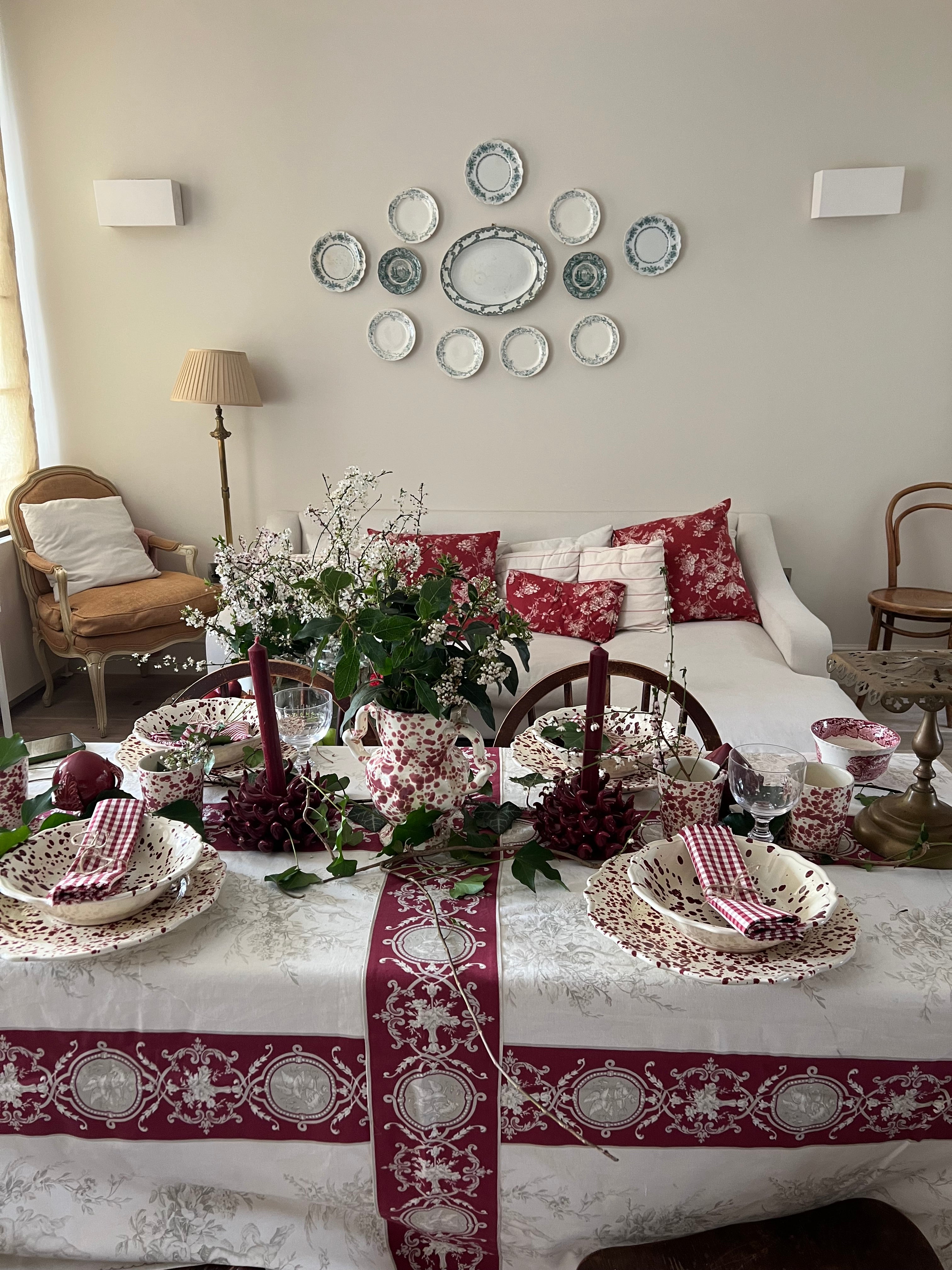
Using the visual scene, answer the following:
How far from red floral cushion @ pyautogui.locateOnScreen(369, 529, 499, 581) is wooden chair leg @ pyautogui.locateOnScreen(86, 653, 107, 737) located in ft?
4.41

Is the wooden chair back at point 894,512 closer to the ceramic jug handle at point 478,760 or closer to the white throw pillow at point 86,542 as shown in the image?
the ceramic jug handle at point 478,760

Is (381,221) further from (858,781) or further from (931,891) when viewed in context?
(931,891)

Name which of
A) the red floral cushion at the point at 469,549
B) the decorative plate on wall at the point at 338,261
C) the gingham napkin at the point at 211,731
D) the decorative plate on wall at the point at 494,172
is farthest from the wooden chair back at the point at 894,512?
the gingham napkin at the point at 211,731

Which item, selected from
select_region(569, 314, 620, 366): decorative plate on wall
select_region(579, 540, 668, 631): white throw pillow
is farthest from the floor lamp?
select_region(579, 540, 668, 631): white throw pillow

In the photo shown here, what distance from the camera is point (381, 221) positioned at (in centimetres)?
371

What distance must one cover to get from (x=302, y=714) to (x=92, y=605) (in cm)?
253

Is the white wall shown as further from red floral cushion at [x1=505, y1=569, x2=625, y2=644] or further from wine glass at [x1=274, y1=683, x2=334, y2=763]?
wine glass at [x1=274, y1=683, x2=334, y2=763]

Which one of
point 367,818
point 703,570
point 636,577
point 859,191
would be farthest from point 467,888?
point 859,191

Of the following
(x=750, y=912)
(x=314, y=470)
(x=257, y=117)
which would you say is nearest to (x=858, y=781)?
(x=750, y=912)

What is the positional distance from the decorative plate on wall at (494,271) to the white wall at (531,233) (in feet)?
0.21

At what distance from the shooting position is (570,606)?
3367 mm

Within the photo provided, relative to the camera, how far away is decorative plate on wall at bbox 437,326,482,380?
12.5ft

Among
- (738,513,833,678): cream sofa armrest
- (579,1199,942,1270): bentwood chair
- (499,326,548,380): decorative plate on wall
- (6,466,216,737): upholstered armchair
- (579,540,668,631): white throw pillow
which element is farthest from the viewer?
(499,326,548,380): decorative plate on wall

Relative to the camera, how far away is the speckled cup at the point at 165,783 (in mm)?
1281
